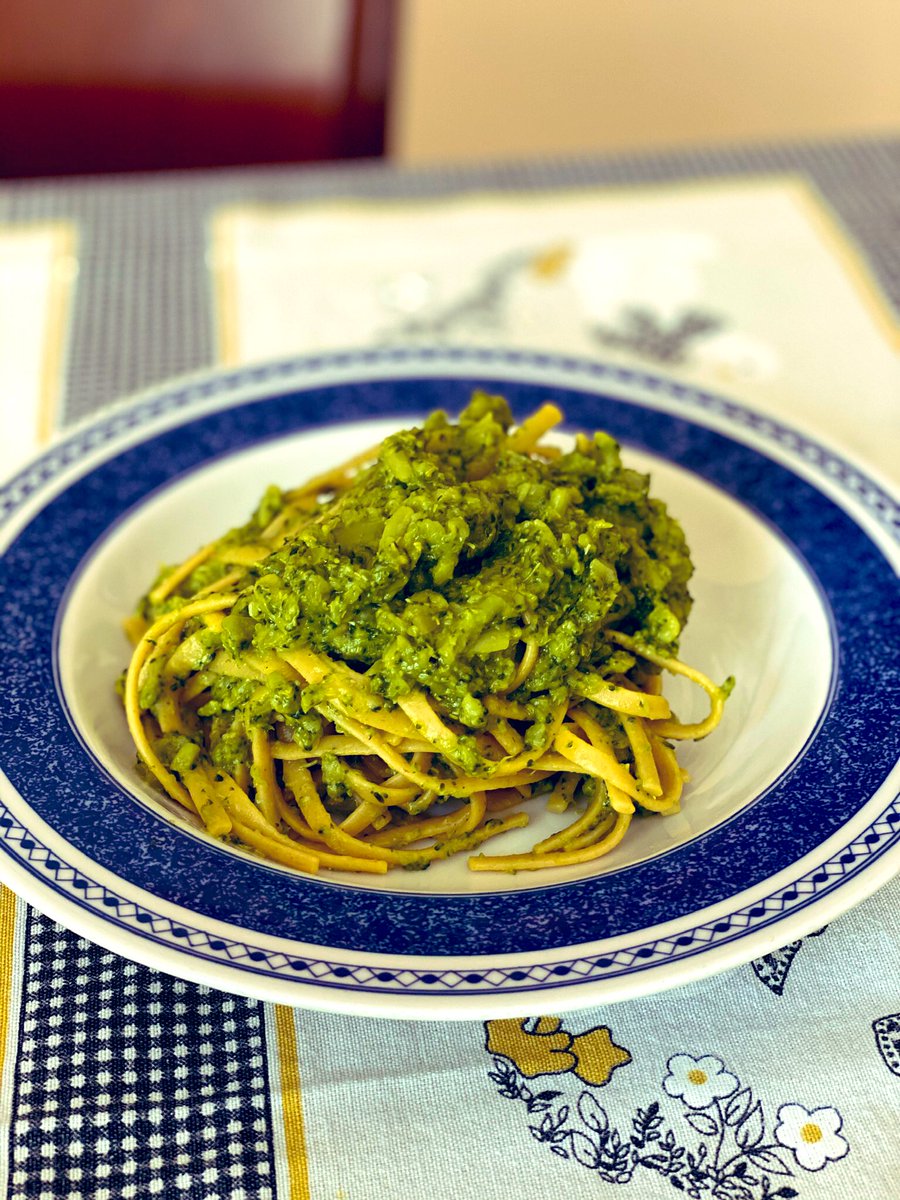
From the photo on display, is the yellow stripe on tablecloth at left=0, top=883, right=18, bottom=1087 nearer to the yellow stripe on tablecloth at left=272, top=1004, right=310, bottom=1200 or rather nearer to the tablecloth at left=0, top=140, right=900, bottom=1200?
the tablecloth at left=0, top=140, right=900, bottom=1200

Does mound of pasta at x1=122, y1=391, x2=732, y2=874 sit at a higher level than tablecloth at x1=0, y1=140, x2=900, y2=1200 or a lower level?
higher

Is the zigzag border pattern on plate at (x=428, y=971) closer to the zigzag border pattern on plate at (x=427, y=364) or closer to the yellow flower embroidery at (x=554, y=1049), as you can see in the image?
the yellow flower embroidery at (x=554, y=1049)

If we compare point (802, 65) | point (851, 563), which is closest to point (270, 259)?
point (851, 563)

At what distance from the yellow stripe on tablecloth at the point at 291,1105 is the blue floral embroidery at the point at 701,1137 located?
0.97ft

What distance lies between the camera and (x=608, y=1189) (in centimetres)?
176

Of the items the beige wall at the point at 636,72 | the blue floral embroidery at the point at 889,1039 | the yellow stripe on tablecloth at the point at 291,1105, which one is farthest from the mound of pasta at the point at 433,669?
the beige wall at the point at 636,72

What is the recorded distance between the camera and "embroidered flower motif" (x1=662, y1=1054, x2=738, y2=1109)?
6.15 feet

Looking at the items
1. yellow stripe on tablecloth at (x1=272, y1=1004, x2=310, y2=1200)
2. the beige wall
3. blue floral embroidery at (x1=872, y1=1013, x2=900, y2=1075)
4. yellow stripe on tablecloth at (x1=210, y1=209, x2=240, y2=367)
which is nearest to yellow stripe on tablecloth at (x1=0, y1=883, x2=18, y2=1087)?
yellow stripe on tablecloth at (x1=272, y1=1004, x2=310, y2=1200)

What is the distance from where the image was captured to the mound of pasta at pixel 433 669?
7.16 feet

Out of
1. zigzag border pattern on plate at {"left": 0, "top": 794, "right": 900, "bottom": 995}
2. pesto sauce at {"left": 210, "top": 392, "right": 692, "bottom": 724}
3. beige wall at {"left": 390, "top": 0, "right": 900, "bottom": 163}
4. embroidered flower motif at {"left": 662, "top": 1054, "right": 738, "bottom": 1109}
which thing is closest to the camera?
zigzag border pattern on plate at {"left": 0, "top": 794, "right": 900, "bottom": 995}

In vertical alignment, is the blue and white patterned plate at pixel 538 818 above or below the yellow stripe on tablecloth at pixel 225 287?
below

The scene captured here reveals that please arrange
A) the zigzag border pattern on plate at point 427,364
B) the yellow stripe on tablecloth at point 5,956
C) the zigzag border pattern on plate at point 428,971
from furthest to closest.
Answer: the zigzag border pattern on plate at point 427,364
the yellow stripe on tablecloth at point 5,956
the zigzag border pattern on plate at point 428,971

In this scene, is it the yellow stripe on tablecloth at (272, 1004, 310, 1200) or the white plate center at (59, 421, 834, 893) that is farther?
the white plate center at (59, 421, 834, 893)

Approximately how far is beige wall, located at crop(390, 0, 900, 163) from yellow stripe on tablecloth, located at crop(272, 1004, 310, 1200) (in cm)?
644
